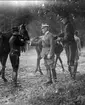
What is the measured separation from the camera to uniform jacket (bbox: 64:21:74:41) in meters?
8.18

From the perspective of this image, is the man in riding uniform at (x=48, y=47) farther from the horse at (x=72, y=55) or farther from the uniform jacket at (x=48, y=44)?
the horse at (x=72, y=55)

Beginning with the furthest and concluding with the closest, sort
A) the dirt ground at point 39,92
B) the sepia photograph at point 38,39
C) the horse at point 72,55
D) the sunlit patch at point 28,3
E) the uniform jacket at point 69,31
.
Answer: the horse at point 72,55 < the uniform jacket at point 69,31 < the sunlit patch at point 28,3 < the sepia photograph at point 38,39 < the dirt ground at point 39,92

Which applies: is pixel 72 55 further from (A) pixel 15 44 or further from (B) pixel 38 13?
(A) pixel 15 44

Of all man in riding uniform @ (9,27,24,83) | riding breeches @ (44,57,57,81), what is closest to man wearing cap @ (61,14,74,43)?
riding breeches @ (44,57,57,81)

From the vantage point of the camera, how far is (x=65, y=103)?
578 centimetres

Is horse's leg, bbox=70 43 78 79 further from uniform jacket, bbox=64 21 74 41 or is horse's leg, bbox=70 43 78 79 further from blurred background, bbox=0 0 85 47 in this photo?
blurred background, bbox=0 0 85 47

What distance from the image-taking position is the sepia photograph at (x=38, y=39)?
23.4ft

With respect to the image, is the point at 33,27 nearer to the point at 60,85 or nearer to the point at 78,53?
the point at 78,53

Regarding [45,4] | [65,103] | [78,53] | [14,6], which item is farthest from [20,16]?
[65,103]

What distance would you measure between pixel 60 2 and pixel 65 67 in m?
3.62

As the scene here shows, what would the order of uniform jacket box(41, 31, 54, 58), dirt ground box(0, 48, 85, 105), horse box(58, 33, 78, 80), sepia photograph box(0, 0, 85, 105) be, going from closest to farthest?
dirt ground box(0, 48, 85, 105) → sepia photograph box(0, 0, 85, 105) → uniform jacket box(41, 31, 54, 58) → horse box(58, 33, 78, 80)

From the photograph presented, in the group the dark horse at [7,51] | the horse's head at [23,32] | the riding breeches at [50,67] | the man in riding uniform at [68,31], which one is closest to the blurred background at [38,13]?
the man in riding uniform at [68,31]

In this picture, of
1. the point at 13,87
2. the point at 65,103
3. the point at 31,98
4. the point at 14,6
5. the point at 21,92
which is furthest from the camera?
the point at 14,6

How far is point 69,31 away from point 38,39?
1164 mm
